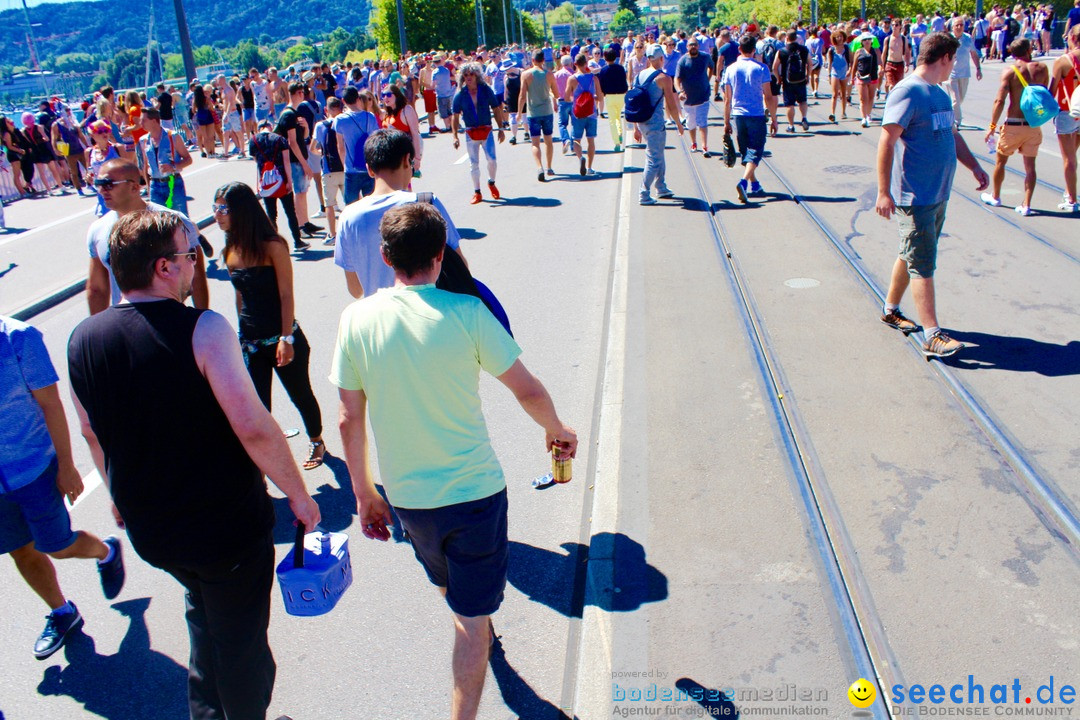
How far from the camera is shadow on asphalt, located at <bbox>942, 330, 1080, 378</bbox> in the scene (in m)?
5.52

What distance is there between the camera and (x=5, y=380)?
3213mm

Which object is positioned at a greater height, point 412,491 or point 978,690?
point 412,491

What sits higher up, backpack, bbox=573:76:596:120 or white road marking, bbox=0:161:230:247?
backpack, bbox=573:76:596:120

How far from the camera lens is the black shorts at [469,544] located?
8.98 ft

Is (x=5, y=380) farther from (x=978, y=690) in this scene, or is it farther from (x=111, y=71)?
(x=111, y=71)

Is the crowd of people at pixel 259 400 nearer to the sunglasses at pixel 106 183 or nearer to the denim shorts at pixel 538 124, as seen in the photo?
Answer: the sunglasses at pixel 106 183

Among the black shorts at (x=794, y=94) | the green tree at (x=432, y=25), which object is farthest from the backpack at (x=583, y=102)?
the green tree at (x=432, y=25)

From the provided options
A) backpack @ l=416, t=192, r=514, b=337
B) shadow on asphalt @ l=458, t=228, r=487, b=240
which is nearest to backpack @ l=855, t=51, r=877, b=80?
shadow on asphalt @ l=458, t=228, r=487, b=240

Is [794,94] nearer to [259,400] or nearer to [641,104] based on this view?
[641,104]

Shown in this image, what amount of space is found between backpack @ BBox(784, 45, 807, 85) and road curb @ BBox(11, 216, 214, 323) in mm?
11125

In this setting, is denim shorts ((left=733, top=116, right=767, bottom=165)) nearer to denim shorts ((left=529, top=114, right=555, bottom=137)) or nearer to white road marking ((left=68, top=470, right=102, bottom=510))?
denim shorts ((left=529, top=114, right=555, bottom=137))

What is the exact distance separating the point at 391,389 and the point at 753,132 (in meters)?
9.07

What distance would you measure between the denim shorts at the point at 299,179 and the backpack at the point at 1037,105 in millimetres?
7714

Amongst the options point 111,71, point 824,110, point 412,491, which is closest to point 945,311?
point 412,491
